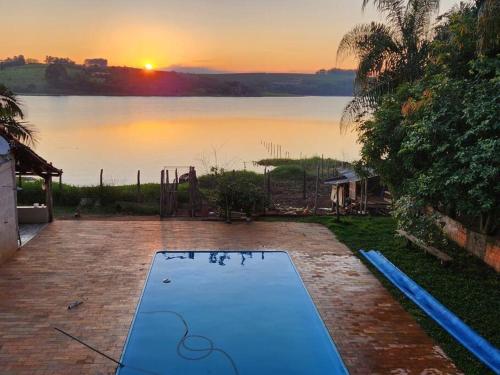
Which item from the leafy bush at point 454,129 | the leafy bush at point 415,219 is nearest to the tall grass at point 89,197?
the leafy bush at point 415,219

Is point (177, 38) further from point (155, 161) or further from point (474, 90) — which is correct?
point (474, 90)

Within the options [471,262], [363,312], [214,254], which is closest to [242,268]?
[214,254]

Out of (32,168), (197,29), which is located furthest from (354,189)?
(197,29)

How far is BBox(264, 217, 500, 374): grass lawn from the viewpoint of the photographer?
7535 mm

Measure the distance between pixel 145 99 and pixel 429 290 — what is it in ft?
477

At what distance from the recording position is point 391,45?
1512 cm

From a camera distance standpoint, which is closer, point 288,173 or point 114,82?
point 288,173

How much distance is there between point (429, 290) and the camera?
31.3 feet

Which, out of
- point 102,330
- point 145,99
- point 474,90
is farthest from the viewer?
point 145,99

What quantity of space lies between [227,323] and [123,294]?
215 centimetres

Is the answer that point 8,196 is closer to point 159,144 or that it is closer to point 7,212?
point 7,212

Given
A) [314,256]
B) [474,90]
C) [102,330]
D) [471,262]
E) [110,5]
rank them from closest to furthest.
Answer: [102,330] → [474,90] → [471,262] → [314,256] → [110,5]

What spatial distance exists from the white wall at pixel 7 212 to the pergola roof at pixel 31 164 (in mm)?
1383

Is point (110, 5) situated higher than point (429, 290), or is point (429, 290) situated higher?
point (110, 5)
